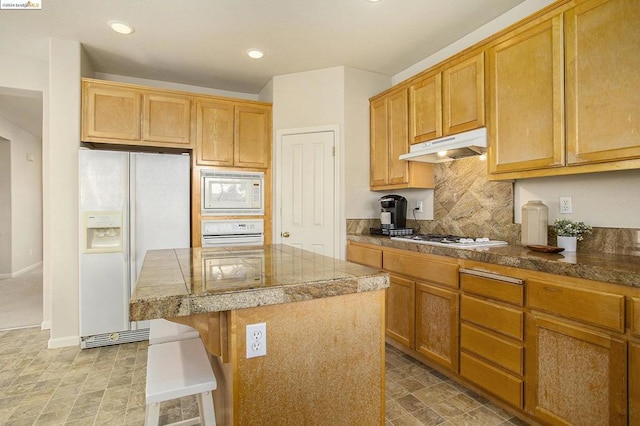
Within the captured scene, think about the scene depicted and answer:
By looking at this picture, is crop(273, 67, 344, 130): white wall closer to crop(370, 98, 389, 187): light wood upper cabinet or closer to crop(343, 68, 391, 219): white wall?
crop(343, 68, 391, 219): white wall

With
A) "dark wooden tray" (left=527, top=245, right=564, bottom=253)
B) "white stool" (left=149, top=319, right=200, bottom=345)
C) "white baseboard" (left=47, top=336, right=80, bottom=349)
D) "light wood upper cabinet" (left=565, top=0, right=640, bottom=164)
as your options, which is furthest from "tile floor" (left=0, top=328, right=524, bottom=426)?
"light wood upper cabinet" (left=565, top=0, right=640, bottom=164)

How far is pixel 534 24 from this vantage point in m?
2.02

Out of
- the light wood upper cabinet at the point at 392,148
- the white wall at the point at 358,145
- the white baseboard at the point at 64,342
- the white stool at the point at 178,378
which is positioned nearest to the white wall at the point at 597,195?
the light wood upper cabinet at the point at 392,148

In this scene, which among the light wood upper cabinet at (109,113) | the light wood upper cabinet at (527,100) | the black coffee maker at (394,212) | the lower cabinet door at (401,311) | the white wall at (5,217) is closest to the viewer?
the light wood upper cabinet at (527,100)

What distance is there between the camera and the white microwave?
3.47m

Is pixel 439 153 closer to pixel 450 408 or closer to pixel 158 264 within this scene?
pixel 450 408

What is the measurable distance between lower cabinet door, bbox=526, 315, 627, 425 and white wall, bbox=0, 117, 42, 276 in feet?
24.2

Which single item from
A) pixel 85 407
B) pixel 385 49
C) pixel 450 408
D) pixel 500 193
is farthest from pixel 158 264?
pixel 385 49

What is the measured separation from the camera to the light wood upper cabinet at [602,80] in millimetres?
1626

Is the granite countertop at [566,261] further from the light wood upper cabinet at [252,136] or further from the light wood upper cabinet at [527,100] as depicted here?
the light wood upper cabinet at [252,136]

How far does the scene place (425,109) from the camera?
2838mm

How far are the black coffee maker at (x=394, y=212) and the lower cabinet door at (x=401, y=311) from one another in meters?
0.64

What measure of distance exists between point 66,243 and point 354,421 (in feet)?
9.99

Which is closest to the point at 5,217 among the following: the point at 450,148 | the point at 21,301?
the point at 21,301
